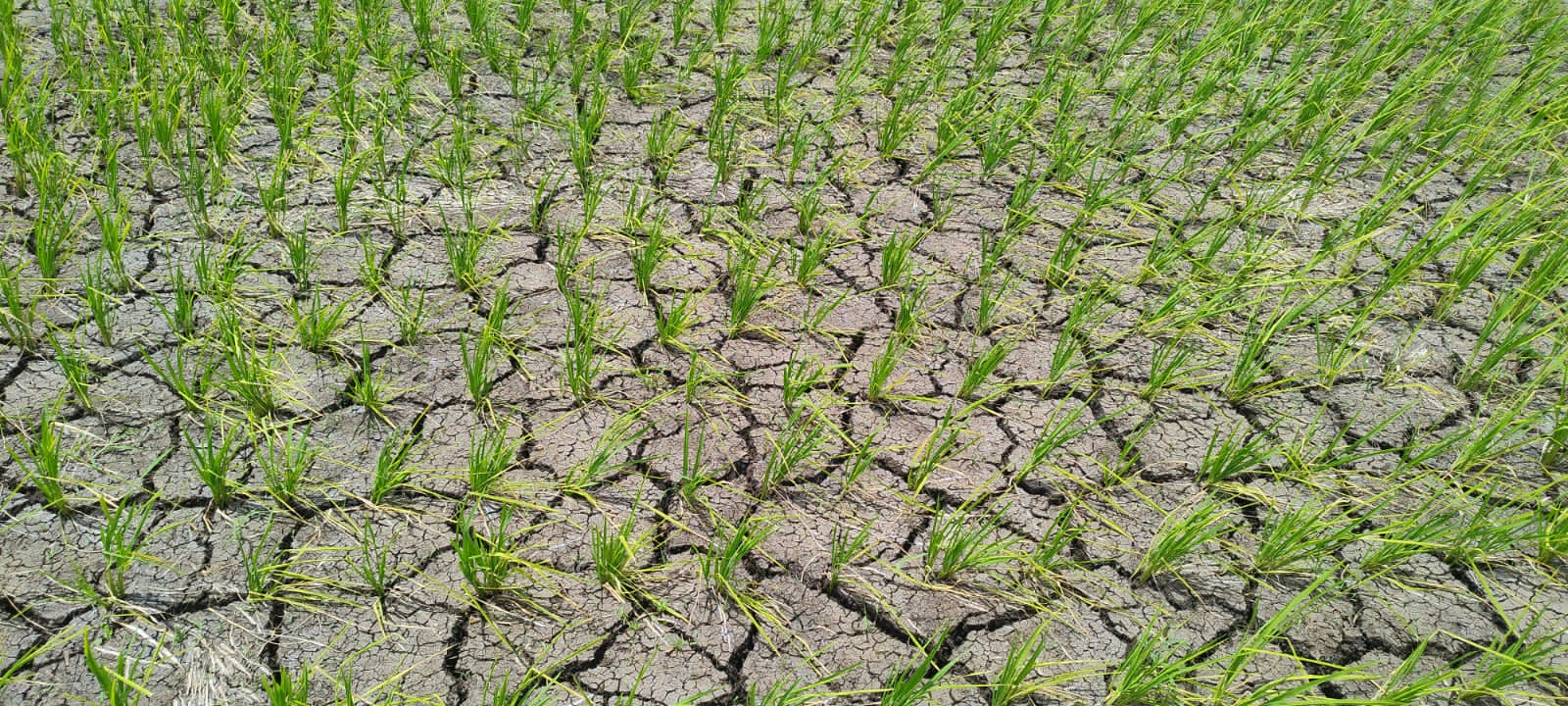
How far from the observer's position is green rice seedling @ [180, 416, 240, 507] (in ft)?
6.67

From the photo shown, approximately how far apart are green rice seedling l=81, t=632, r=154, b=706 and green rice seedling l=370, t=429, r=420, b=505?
1.42 feet

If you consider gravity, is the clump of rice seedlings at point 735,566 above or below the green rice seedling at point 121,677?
above

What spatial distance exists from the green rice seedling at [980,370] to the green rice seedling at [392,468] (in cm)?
114

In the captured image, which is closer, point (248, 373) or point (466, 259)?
point (248, 373)

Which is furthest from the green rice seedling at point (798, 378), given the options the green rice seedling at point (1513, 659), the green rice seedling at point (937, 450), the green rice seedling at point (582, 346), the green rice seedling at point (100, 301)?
the green rice seedling at point (100, 301)

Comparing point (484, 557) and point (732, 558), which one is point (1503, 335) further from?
point (484, 557)

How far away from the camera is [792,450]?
7.59 ft

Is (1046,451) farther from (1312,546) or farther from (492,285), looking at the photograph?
(492,285)

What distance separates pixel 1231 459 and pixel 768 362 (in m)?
0.99

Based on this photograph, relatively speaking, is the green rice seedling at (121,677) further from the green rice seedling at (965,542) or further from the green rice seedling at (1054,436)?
the green rice seedling at (1054,436)

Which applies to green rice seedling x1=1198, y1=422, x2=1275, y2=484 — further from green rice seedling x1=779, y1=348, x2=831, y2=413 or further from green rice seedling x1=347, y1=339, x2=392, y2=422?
green rice seedling x1=347, y1=339, x2=392, y2=422

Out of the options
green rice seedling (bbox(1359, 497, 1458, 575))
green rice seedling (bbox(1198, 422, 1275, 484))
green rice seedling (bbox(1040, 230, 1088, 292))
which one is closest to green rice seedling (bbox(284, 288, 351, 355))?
green rice seedling (bbox(1040, 230, 1088, 292))

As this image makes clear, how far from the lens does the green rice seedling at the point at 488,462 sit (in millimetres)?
2137

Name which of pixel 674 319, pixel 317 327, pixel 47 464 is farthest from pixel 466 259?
pixel 47 464
